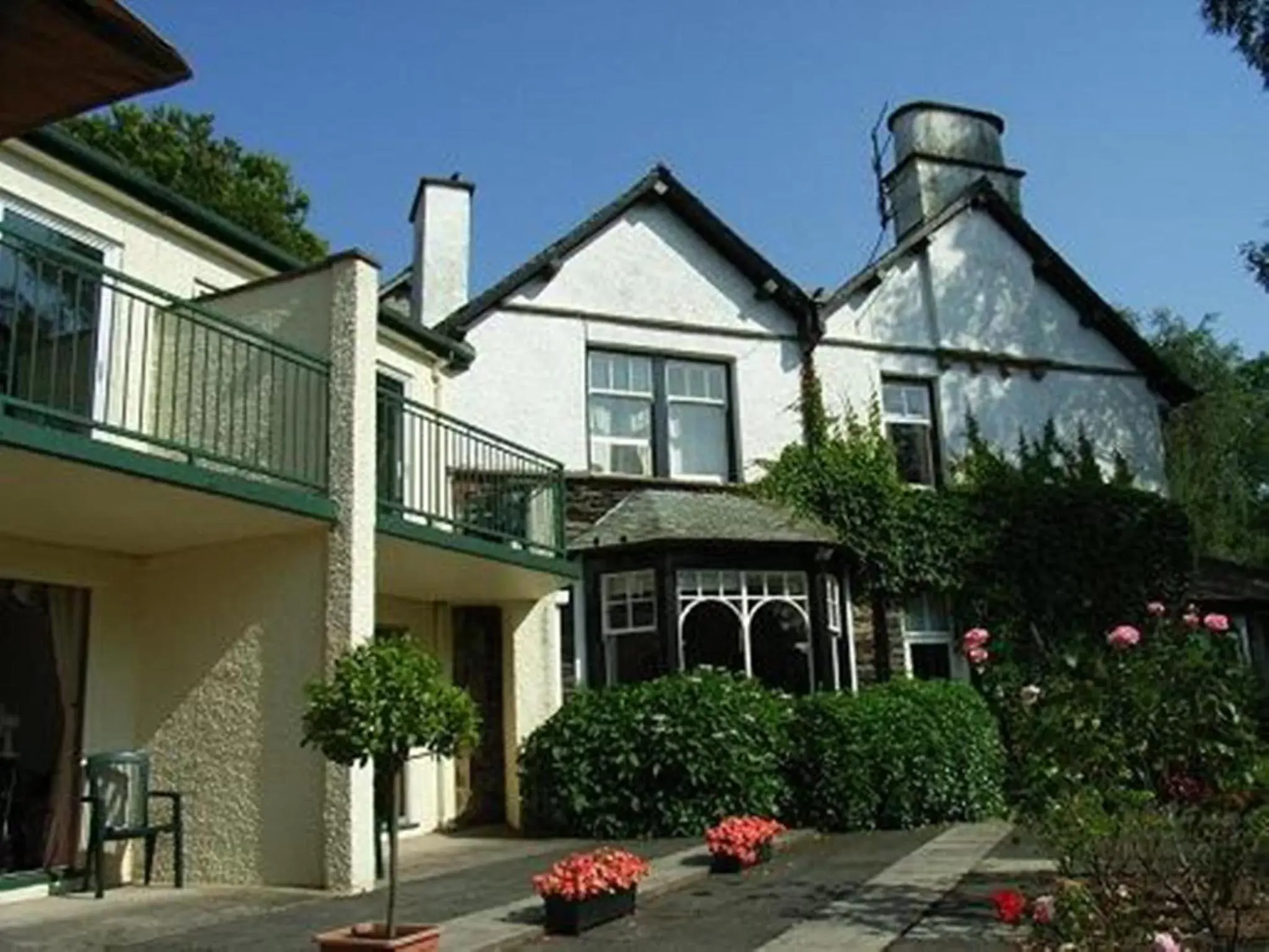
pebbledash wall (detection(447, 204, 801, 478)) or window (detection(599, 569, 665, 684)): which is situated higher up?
pebbledash wall (detection(447, 204, 801, 478))

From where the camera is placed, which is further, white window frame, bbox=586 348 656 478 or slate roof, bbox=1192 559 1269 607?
slate roof, bbox=1192 559 1269 607

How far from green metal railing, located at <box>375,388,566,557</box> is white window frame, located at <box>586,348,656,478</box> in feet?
6.18

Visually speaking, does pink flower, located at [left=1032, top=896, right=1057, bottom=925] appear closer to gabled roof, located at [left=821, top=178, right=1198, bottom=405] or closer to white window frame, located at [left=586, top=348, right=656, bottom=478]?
white window frame, located at [left=586, top=348, right=656, bottom=478]

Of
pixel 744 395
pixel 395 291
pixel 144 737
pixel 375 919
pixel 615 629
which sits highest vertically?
pixel 395 291

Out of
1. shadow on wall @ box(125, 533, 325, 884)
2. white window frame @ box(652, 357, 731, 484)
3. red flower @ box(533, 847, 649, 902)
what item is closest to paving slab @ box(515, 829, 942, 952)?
red flower @ box(533, 847, 649, 902)

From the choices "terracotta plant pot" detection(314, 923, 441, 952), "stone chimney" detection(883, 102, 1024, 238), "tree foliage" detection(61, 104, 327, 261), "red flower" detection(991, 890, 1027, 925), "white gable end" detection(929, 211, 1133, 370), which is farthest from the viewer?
"tree foliage" detection(61, 104, 327, 261)

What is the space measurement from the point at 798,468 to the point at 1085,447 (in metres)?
5.49

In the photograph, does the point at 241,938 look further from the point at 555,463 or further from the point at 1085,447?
the point at 1085,447

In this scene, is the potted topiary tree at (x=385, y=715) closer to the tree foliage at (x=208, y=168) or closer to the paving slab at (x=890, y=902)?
the paving slab at (x=890, y=902)

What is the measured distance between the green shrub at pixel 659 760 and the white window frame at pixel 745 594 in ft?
5.31

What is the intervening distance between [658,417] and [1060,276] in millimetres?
8122

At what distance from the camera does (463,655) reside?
51.9 ft

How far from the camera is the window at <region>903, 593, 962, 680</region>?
1830 cm

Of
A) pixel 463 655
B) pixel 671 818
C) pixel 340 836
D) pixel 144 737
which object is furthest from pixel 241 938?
pixel 463 655
